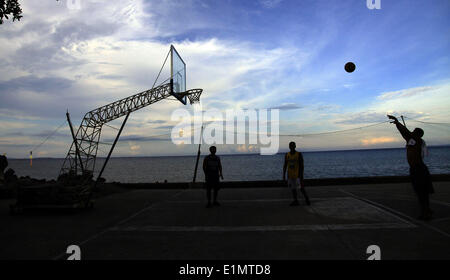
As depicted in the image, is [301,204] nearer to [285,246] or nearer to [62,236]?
[285,246]

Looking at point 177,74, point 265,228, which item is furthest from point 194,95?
point 265,228

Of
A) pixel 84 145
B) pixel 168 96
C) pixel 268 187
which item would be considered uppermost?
pixel 168 96

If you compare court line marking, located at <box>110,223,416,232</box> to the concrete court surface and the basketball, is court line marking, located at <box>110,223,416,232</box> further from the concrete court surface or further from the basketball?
the basketball

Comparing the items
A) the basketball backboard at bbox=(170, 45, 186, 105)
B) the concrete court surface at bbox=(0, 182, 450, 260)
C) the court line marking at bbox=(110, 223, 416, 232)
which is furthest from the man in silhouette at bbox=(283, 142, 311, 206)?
the basketball backboard at bbox=(170, 45, 186, 105)

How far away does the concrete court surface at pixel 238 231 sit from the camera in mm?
4453

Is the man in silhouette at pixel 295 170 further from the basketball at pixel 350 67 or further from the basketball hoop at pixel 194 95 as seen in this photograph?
the basketball hoop at pixel 194 95

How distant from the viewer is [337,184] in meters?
13.9

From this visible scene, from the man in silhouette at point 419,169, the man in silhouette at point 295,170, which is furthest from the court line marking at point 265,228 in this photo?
the man in silhouette at point 295,170

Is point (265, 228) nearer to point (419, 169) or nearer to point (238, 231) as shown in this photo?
point (238, 231)

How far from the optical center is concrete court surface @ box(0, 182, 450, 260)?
4.45 meters

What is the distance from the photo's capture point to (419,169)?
6.33m
